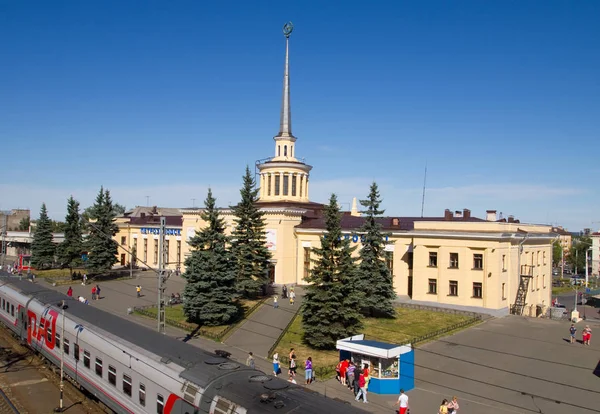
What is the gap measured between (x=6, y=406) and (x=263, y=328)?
16220 mm

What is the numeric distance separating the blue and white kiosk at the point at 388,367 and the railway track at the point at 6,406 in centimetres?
1304

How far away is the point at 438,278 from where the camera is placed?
36688mm

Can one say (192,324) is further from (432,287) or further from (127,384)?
(432,287)

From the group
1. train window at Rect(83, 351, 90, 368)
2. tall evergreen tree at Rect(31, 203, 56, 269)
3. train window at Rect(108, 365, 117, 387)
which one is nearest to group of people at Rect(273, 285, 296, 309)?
train window at Rect(83, 351, 90, 368)

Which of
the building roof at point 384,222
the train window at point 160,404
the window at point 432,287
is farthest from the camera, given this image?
the building roof at point 384,222

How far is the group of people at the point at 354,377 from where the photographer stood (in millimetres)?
19516

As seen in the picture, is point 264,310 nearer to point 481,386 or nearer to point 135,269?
point 481,386

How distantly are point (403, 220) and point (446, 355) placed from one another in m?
22.7

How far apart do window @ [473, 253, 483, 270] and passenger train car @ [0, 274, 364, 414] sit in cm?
2487

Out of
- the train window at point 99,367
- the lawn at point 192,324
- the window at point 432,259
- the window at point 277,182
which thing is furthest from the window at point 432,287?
the train window at point 99,367

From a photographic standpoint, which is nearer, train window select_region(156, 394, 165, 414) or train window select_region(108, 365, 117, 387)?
train window select_region(156, 394, 165, 414)

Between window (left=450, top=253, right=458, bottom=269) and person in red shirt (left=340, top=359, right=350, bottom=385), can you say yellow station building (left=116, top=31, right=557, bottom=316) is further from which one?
person in red shirt (left=340, top=359, right=350, bottom=385)

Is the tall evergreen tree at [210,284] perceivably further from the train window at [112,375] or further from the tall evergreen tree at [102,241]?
the tall evergreen tree at [102,241]

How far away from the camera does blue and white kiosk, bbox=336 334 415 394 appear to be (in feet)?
68.0
